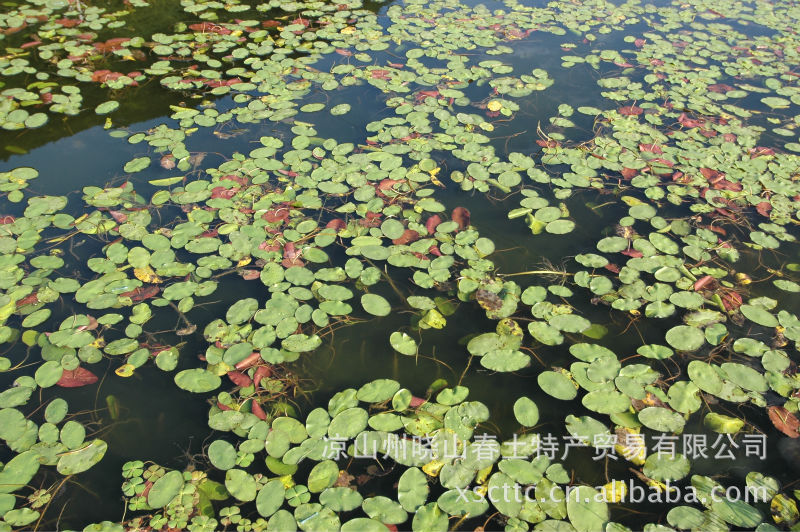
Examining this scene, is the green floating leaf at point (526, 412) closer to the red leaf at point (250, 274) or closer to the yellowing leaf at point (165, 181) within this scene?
the red leaf at point (250, 274)

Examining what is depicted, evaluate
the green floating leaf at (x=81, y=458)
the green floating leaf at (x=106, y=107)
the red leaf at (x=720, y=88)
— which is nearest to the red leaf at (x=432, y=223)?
the green floating leaf at (x=81, y=458)

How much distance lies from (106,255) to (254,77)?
259 centimetres

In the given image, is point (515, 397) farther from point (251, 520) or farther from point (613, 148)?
point (613, 148)

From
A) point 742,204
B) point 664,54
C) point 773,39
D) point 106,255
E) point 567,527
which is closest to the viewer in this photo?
point 567,527

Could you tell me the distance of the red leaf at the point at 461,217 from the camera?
344 centimetres

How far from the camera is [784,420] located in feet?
7.98

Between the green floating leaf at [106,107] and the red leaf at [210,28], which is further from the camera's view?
the red leaf at [210,28]

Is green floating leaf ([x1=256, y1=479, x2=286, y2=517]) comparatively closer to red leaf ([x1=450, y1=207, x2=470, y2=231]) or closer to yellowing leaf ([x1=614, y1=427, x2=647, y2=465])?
yellowing leaf ([x1=614, y1=427, x2=647, y2=465])

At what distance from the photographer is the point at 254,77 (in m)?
4.97

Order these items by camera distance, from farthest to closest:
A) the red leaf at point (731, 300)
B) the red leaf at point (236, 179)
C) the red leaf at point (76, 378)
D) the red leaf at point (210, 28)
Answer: the red leaf at point (210, 28)
the red leaf at point (236, 179)
the red leaf at point (731, 300)
the red leaf at point (76, 378)

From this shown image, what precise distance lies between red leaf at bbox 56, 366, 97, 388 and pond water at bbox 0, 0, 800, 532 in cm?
2

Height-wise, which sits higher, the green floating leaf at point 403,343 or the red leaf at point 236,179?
the red leaf at point 236,179

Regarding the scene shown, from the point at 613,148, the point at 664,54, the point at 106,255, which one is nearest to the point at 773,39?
the point at 664,54

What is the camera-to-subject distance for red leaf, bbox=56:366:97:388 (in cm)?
255
